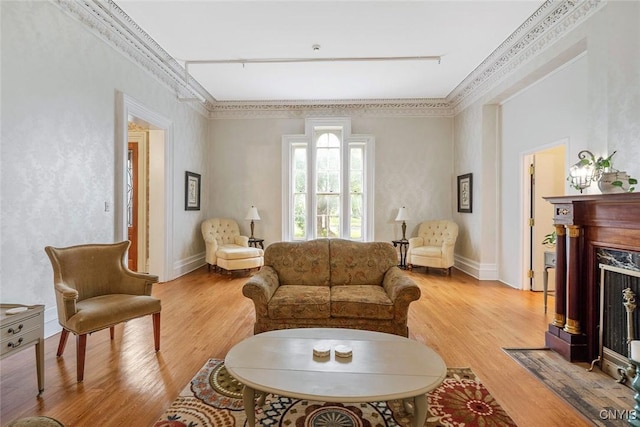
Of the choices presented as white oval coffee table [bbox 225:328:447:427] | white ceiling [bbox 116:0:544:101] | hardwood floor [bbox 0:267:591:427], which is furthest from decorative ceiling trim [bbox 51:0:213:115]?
white oval coffee table [bbox 225:328:447:427]

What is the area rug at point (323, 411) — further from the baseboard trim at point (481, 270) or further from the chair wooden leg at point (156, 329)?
the baseboard trim at point (481, 270)

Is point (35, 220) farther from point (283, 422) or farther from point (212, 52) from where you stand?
point (212, 52)

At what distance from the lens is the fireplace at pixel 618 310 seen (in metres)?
2.23

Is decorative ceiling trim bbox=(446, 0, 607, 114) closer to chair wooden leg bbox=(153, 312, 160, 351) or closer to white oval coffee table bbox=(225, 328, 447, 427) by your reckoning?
white oval coffee table bbox=(225, 328, 447, 427)

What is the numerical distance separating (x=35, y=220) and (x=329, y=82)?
14.5 ft

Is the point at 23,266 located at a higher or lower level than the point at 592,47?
lower

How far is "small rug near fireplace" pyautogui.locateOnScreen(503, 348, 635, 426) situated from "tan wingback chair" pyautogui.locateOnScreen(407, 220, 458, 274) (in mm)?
2922

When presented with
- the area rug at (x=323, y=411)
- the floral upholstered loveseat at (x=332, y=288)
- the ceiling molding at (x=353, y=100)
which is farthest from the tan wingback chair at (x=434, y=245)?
the area rug at (x=323, y=411)

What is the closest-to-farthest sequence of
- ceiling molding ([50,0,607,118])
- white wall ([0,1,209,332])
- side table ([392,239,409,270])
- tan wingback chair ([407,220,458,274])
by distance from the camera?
white wall ([0,1,209,332]), ceiling molding ([50,0,607,118]), tan wingback chair ([407,220,458,274]), side table ([392,239,409,270])

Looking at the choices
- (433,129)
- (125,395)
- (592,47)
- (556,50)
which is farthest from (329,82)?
(125,395)

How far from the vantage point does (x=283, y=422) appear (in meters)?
1.81

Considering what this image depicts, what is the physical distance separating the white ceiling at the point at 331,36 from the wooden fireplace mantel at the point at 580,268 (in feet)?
7.47

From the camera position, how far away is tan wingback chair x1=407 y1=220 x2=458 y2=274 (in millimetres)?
5656

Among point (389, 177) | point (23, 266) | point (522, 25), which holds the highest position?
point (522, 25)
